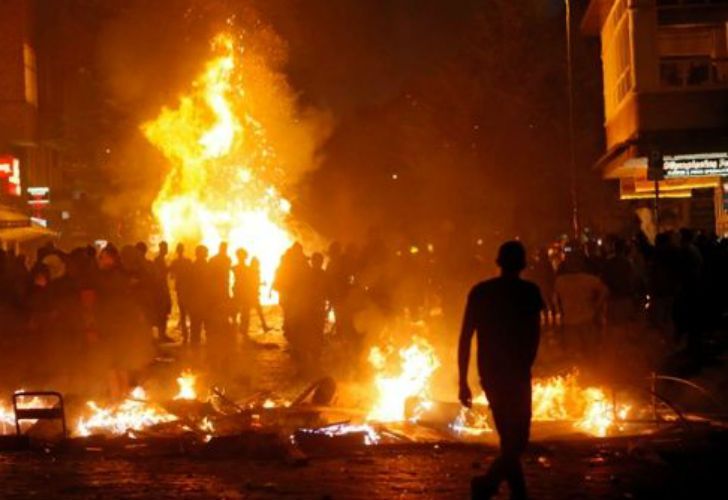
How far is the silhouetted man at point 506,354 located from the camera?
6746mm

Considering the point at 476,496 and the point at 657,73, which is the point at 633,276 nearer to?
the point at 476,496

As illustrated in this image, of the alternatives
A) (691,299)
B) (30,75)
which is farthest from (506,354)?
(30,75)

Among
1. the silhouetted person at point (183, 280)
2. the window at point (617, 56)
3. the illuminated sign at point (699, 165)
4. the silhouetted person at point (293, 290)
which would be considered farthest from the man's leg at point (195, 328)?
the window at point (617, 56)

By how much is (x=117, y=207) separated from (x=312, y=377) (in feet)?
123

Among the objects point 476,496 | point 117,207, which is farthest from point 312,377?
point 117,207

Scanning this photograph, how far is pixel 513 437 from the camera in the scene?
265 inches

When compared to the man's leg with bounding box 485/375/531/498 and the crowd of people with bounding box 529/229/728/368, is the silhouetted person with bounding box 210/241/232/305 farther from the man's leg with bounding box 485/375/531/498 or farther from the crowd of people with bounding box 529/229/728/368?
the man's leg with bounding box 485/375/531/498

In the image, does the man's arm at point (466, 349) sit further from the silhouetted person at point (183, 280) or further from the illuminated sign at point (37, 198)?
the illuminated sign at point (37, 198)

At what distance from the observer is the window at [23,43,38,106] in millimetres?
48397

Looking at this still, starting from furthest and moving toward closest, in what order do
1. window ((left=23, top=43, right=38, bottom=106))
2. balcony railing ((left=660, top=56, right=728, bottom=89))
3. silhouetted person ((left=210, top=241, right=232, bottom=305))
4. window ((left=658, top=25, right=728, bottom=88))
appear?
window ((left=23, top=43, right=38, bottom=106)), window ((left=658, top=25, right=728, bottom=88)), balcony railing ((left=660, top=56, right=728, bottom=89)), silhouetted person ((left=210, top=241, right=232, bottom=305))

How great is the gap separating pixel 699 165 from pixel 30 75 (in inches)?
1354

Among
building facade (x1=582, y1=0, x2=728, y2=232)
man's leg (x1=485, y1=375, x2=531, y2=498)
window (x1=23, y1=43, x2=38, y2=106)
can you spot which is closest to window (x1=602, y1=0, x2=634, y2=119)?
building facade (x1=582, y1=0, x2=728, y2=232)

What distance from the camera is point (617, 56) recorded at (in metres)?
30.9

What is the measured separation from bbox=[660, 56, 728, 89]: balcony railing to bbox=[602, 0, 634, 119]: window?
39.2 inches
